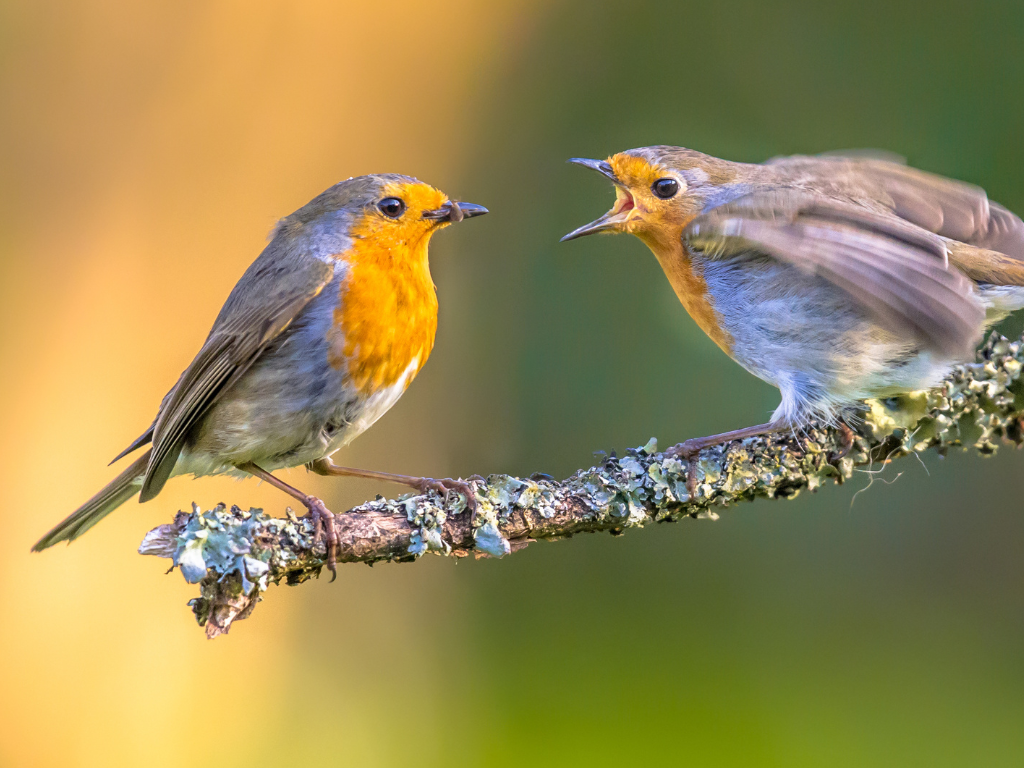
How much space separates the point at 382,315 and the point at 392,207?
0.33 meters

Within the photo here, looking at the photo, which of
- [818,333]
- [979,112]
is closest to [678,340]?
[818,333]

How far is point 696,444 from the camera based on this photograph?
255 centimetres

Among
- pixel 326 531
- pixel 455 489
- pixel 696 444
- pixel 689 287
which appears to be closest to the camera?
pixel 326 531

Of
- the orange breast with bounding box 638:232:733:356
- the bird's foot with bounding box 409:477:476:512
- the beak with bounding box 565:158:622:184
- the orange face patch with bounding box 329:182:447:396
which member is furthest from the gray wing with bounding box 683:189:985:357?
the bird's foot with bounding box 409:477:476:512

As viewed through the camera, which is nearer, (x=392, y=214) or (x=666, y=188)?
(x=392, y=214)

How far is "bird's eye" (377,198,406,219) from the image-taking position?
8.08 ft

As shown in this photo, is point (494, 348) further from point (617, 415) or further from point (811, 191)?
point (811, 191)

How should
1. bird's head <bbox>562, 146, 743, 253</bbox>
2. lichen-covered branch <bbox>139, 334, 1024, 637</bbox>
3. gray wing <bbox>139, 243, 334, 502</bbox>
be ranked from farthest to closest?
bird's head <bbox>562, 146, 743, 253</bbox> < gray wing <bbox>139, 243, 334, 502</bbox> < lichen-covered branch <bbox>139, 334, 1024, 637</bbox>

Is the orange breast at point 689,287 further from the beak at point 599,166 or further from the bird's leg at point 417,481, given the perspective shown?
Answer: the bird's leg at point 417,481

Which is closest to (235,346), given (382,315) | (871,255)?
(382,315)

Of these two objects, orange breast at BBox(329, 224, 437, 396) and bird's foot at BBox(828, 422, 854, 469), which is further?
bird's foot at BBox(828, 422, 854, 469)

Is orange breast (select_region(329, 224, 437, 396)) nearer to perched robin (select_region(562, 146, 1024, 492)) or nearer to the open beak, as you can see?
perched robin (select_region(562, 146, 1024, 492))

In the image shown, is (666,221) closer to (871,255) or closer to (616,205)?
(616,205)

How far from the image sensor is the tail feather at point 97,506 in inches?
101
